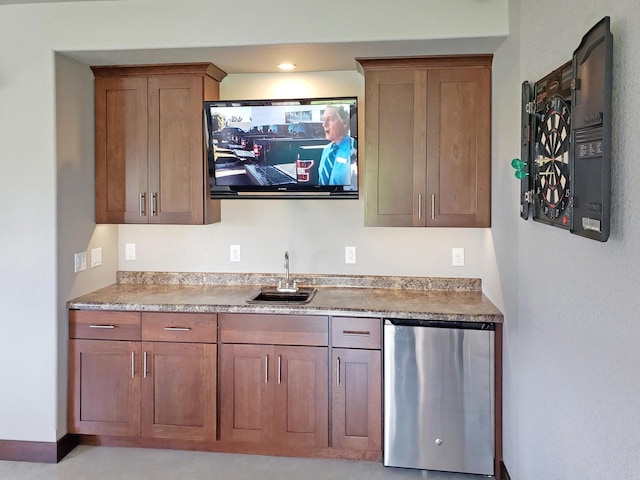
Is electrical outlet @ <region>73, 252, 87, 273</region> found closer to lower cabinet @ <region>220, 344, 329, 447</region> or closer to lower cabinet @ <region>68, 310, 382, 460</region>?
lower cabinet @ <region>68, 310, 382, 460</region>

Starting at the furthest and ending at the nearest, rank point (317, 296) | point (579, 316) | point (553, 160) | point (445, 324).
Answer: point (317, 296), point (445, 324), point (553, 160), point (579, 316)

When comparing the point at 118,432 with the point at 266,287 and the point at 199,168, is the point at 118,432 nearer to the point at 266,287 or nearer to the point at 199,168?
the point at 266,287

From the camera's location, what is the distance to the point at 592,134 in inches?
60.2

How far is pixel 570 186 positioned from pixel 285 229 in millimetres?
2219

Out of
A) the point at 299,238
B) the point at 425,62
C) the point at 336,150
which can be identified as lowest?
the point at 299,238

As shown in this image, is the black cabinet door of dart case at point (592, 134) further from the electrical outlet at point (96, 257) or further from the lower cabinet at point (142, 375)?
the electrical outlet at point (96, 257)

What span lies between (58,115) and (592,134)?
2.79 meters

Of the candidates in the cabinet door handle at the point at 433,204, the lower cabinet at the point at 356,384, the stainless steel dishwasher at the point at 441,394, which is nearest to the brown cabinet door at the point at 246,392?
the lower cabinet at the point at 356,384

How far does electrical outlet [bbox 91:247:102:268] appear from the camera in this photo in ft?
11.3

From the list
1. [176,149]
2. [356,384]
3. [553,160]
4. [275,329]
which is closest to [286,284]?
[275,329]

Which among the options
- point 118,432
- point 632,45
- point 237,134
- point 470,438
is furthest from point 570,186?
point 118,432

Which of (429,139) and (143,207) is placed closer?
(429,139)

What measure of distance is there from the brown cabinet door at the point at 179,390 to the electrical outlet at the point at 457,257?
1644 millimetres

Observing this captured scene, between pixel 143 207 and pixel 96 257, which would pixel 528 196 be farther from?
pixel 96 257
